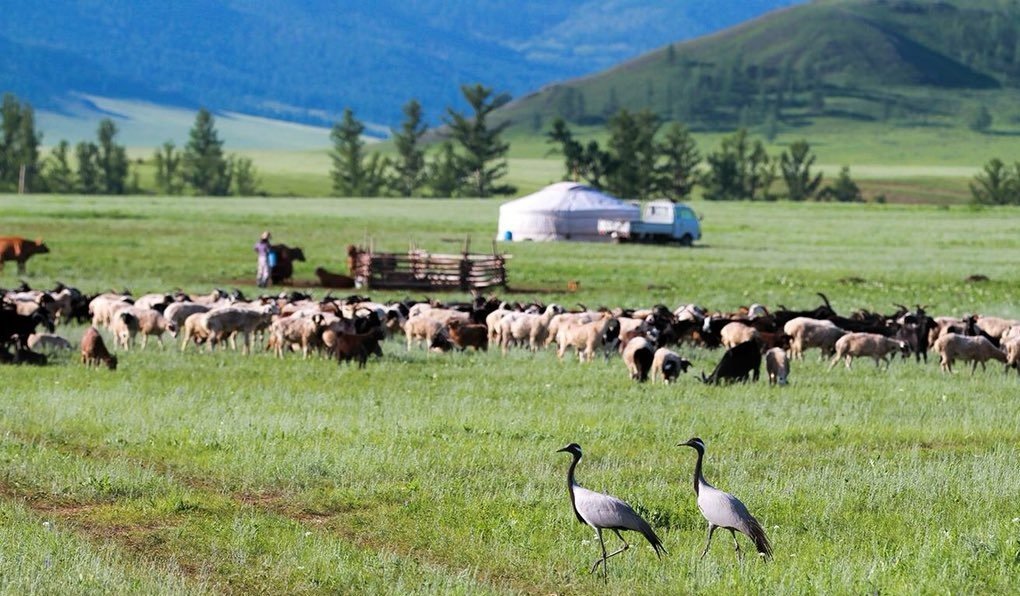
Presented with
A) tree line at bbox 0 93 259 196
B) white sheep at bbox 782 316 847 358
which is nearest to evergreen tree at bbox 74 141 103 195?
tree line at bbox 0 93 259 196

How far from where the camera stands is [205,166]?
7224 inches

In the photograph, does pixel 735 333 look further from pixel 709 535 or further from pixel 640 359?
pixel 709 535

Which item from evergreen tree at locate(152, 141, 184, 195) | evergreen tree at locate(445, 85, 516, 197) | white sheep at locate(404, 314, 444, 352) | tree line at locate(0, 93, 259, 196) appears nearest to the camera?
white sheep at locate(404, 314, 444, 352)

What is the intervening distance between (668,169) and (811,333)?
136m

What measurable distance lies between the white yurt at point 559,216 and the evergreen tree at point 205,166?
342ft

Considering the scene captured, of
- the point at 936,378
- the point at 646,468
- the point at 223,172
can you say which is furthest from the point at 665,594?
the point at 223,172

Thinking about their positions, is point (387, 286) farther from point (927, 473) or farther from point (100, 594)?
point (100, 594)

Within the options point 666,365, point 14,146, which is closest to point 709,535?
point 666,365

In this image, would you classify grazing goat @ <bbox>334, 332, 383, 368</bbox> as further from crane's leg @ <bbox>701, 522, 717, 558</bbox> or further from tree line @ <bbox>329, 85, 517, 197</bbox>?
tree line @ <bbox>329, 85, 517, 197</bbox>

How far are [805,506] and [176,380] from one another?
38.6 feet

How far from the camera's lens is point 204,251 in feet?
194

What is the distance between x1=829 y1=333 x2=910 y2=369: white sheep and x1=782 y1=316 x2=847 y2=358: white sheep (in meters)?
0.83

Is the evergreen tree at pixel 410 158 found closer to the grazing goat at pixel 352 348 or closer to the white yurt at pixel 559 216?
the white yurt at pixel 559 216

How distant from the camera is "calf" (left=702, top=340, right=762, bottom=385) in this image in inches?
945
